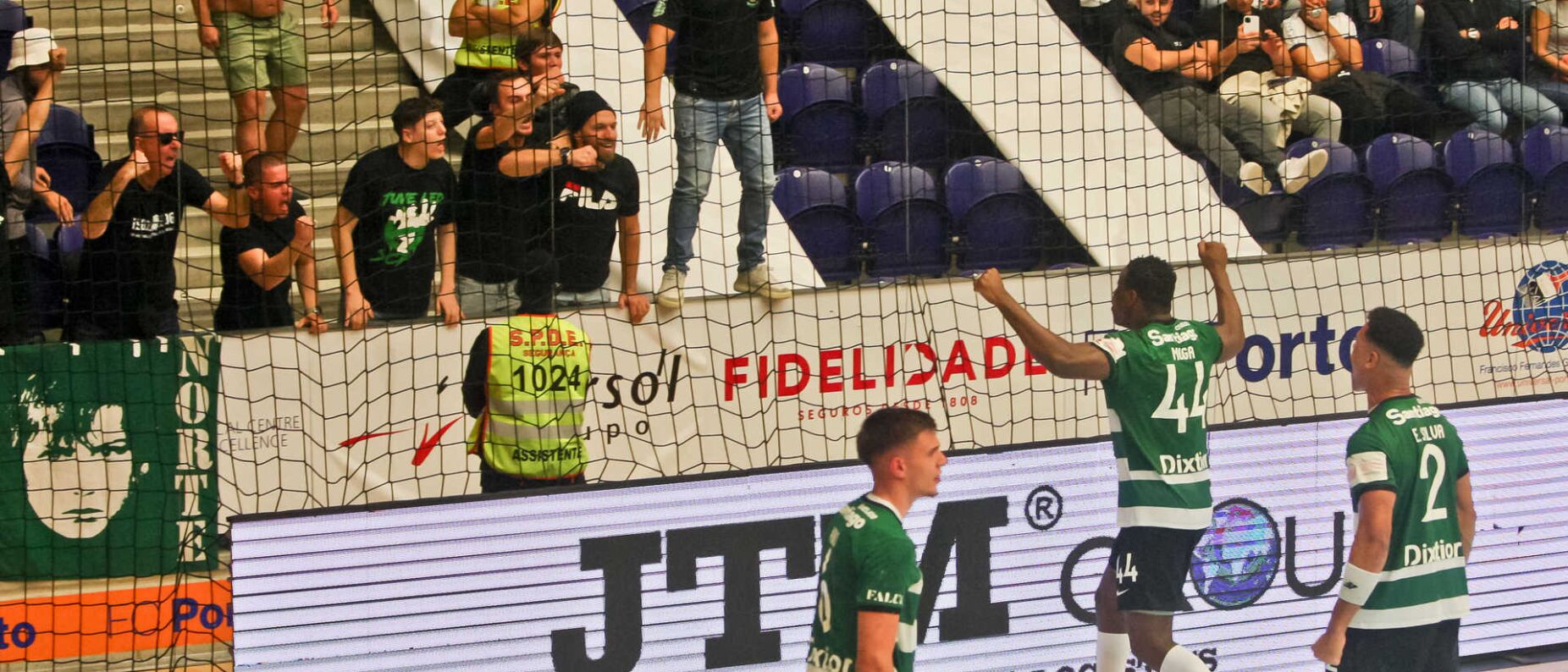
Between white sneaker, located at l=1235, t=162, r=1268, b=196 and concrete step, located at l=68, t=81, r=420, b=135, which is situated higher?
concrete step, located at l=68, t=81, r=420, b=135

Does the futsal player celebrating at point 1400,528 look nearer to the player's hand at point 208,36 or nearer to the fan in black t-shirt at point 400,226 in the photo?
the fan in black t-shirt at point 400,226

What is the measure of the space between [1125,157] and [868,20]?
1.78 metres

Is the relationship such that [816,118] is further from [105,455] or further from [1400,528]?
[1400,528]

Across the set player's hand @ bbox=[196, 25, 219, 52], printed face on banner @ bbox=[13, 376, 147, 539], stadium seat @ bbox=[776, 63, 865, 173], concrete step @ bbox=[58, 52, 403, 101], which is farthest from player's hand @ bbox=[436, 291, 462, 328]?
stadium seat @ bbox=[776, 63, 865, 173]

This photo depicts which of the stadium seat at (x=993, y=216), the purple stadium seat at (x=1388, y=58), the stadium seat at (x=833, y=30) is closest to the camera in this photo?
the stadium seat at (x=993, y=216)

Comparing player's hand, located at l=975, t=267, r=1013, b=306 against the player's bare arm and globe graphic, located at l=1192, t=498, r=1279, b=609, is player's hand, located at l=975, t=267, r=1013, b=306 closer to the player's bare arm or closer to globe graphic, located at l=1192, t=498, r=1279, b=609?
the player's bare arm

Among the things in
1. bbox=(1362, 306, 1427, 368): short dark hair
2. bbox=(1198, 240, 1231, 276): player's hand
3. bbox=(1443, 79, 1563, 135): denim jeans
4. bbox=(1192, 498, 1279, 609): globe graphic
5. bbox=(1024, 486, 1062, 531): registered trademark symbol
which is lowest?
bbox=(1192, 498, 1279, 609): globe graphic

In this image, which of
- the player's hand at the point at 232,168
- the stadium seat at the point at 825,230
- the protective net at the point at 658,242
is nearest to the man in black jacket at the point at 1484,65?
the protective net at the point at 658,242

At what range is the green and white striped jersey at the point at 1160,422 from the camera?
5848 mm

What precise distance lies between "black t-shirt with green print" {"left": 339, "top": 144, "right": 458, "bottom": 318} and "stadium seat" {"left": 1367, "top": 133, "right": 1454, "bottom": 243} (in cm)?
506

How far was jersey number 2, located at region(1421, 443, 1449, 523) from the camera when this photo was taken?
5438mm

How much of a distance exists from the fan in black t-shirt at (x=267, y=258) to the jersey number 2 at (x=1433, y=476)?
4.52m

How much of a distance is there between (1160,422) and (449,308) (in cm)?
312

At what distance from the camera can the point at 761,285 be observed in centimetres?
739
